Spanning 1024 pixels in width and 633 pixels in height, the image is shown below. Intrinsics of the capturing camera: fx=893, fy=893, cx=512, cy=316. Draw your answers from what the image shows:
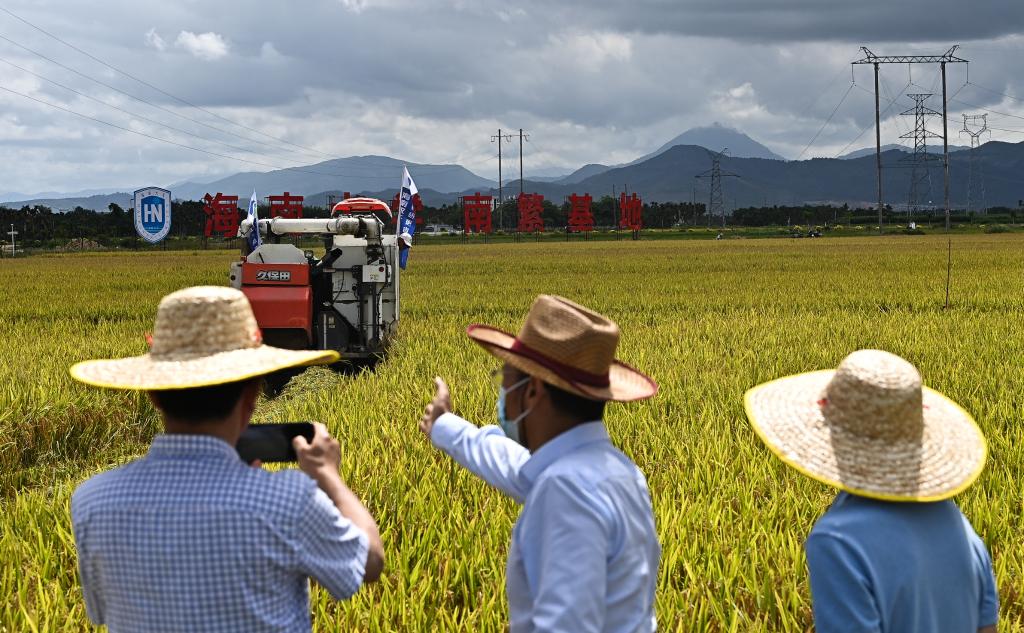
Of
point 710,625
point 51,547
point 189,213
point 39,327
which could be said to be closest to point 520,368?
point 710,625

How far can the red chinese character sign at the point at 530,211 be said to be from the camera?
63875mm

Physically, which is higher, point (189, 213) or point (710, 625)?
point (189, 213)

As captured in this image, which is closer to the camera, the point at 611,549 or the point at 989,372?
the point at 611,549

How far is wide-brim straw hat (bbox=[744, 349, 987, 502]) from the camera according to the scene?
68.1 inches

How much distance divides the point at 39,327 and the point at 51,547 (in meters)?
11.1

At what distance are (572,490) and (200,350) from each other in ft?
2.72

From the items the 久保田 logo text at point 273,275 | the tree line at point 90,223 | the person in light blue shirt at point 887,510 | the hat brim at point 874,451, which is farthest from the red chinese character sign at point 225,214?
the person in light blue shirt at point 887,510

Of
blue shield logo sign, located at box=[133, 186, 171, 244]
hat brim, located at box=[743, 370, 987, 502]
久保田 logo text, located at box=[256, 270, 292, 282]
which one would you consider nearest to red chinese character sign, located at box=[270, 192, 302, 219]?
blue shield logo sign, located at box=[133, 186, 171, 244]

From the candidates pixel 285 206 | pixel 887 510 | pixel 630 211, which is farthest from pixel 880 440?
pixel 630 211

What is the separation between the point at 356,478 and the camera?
4844 mm

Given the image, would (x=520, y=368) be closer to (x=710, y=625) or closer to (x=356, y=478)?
(x=710, y=625)

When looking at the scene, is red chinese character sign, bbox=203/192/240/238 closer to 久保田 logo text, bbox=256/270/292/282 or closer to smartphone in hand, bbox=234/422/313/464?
久保田 logo text, bbox=256/270/292/282

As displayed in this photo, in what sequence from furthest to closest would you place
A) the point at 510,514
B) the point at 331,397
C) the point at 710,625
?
the point at 331,397 → the point at 510,514 → the point at 710,625

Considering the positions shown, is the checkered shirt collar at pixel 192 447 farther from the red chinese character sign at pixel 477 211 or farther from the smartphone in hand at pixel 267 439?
the red chinese character sign at pixel 477 211
